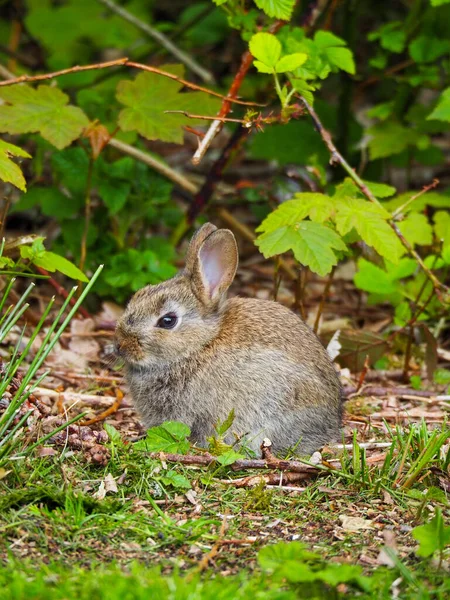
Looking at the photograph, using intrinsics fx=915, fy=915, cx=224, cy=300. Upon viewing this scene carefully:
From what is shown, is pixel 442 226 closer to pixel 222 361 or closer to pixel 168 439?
pixel 222 361

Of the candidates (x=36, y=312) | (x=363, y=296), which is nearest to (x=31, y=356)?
(x=36, y=312)

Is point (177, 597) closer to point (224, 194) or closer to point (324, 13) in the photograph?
point (224, 194)

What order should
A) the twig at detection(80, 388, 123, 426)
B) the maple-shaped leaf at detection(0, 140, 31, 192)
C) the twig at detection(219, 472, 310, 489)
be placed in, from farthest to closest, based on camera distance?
the twig at detection(80, 388, 123, 426) → the maple-shaped leaf at detection(0, 140, 31, 192) → the twig at detection(219, 472, 310, 489)

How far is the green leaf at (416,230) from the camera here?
6.45 meters

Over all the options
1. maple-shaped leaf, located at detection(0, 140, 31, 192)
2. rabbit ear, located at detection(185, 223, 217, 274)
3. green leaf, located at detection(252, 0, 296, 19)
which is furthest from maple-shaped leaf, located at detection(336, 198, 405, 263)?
maple-shaped leaf, located at detection(0, 140, 31, 192)

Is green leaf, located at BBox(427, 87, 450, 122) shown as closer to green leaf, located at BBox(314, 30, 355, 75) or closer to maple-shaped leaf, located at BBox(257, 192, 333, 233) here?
green leaf, located at BBox(314, 30, 355, 75)

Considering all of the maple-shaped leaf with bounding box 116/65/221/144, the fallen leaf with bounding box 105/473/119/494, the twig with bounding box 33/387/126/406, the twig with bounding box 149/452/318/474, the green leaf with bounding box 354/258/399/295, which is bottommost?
the fallen leaf with bounding box 105/473/119/494

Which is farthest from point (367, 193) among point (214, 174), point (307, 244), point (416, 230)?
point (214, 174)

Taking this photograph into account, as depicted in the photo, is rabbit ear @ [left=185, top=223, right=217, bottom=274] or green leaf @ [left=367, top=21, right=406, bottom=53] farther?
green leaf @ [left=367, top=21, right=406, bottom=53]

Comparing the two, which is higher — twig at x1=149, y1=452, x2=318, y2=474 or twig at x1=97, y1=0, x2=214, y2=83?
twig at x1=97, y1=0, x2=214, y2=83

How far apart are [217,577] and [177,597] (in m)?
0.35

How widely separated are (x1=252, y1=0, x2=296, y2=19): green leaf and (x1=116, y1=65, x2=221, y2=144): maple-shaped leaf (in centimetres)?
94

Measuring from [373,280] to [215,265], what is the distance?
1.35m

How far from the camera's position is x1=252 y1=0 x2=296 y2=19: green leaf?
5520mm
